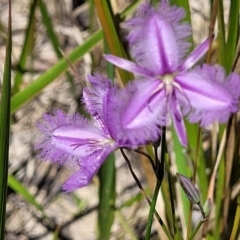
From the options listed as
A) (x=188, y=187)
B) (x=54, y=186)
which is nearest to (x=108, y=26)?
(x=188, y=187)

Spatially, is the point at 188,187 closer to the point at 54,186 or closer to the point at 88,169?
the point at 88,169

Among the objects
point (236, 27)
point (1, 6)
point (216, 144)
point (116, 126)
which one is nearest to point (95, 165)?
point (116, 126)

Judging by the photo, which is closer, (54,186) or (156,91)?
(156,91)

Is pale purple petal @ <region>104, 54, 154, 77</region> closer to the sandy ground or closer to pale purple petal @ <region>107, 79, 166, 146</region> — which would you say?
pale purple petal @ <region>107, 79, 166, 146</region>

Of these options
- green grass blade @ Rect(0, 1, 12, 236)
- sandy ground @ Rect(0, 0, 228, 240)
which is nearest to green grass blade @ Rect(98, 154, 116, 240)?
sandy ground @ Rect(0, 0, 228, 240)

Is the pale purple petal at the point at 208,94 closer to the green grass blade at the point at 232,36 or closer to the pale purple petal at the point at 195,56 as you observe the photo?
the pale purple petal at the point at 195,56
